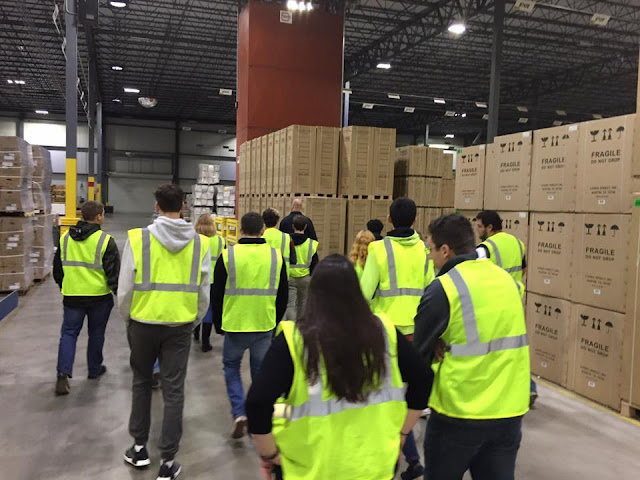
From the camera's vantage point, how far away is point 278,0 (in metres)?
13.2

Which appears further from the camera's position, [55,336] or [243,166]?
[243,166]

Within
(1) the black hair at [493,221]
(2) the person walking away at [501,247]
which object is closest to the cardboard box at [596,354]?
(2) the person walking away at [501,247]

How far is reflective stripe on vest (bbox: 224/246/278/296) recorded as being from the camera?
4.07m

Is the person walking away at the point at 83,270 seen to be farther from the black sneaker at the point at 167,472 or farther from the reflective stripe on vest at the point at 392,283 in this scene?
the reflective stripe on vest at the point at 392,283

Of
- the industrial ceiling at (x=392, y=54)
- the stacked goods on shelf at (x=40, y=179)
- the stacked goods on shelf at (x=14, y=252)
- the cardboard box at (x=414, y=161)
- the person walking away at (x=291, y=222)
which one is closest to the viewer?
the person walking away at (x=291, y=222)

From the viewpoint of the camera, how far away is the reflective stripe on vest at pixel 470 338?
224 centimetres

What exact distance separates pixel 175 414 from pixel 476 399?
2.21 meters

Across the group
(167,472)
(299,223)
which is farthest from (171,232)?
(299,223)

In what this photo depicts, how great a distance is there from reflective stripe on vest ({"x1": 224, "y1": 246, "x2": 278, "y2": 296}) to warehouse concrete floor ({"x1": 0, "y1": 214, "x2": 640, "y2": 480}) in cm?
124

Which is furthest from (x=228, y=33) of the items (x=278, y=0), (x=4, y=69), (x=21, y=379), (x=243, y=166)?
(x=21, y=379)

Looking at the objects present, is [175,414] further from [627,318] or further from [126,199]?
[126,199]

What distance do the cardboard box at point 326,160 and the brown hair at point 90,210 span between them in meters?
4.22

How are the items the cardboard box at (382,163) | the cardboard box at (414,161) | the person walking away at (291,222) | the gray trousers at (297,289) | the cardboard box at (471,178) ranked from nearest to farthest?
the gray trousers at (297,289), the cardboard box at (471,178), the person walking away at (291,222), the cardboard box at (382,163), the cardboard box at (414,161)

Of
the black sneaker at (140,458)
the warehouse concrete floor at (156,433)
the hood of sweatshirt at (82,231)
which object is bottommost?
the warehouse concrete floor at (156,433)
